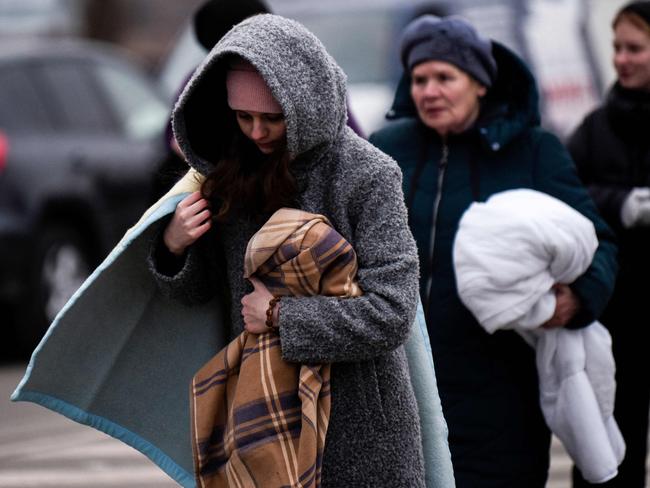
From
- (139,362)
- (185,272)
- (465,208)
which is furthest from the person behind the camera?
(465,208)

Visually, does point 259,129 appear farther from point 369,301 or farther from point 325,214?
point 369,301

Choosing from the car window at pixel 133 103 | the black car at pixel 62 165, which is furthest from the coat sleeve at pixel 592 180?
the car window at pixel 133 103

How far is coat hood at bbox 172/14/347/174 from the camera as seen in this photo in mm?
3492

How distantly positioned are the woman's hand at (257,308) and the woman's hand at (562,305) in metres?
1.45

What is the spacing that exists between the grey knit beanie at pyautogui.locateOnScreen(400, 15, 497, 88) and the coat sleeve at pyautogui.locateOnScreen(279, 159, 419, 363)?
1402 millimetres

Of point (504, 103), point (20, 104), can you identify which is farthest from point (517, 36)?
point (504, 103)

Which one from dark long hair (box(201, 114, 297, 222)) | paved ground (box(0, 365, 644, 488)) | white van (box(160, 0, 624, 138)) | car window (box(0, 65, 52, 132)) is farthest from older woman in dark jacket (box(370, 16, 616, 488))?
white van (box(160, 0, 624, 138))

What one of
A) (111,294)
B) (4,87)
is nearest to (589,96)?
(4,87)

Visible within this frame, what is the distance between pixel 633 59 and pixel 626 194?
52cm

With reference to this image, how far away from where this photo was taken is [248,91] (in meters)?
3.58

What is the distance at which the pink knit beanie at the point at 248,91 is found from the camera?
11.7ft

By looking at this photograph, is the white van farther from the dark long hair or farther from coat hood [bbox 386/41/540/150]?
the dark long hair

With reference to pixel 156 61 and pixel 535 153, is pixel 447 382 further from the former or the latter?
pixel 156 61

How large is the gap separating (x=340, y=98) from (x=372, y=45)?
386 inches
